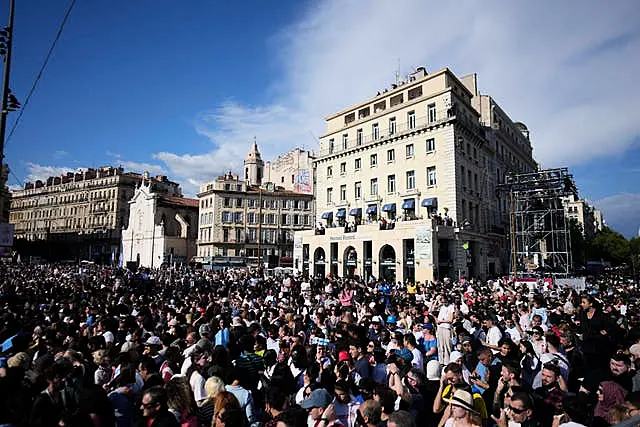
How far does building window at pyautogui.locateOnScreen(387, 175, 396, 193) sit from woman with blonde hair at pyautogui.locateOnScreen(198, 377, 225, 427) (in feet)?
115

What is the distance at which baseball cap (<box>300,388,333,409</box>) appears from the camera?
4430 millimetres

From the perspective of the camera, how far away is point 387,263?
34156 millimetres

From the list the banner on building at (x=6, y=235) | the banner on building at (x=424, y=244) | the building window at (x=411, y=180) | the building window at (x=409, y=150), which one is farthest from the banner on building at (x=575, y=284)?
the banner on building at (x=6, y=235)

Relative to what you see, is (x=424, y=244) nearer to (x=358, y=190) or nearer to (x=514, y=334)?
(x=358, y=190)

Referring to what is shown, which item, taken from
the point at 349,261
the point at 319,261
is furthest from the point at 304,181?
the point at 349,261

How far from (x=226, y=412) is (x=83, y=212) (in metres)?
93.4

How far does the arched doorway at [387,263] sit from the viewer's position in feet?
111

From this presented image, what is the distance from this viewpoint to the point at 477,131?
1542 inches

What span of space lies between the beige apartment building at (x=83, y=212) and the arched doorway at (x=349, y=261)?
4669 centimetres

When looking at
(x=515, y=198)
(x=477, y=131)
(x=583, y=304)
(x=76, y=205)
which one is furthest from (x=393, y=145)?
(x=76, y=205)

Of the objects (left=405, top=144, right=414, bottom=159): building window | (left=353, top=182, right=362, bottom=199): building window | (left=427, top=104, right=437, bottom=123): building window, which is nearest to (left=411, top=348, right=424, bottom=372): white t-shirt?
(left=427, top=104, right=437, bottom=123): building window

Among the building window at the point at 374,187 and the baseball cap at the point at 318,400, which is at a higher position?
the building window at the point at 374,187

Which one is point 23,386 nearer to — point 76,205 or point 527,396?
point 527,396

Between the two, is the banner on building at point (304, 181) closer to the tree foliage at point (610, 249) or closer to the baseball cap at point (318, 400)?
the tree foliage at point (610, 249)
